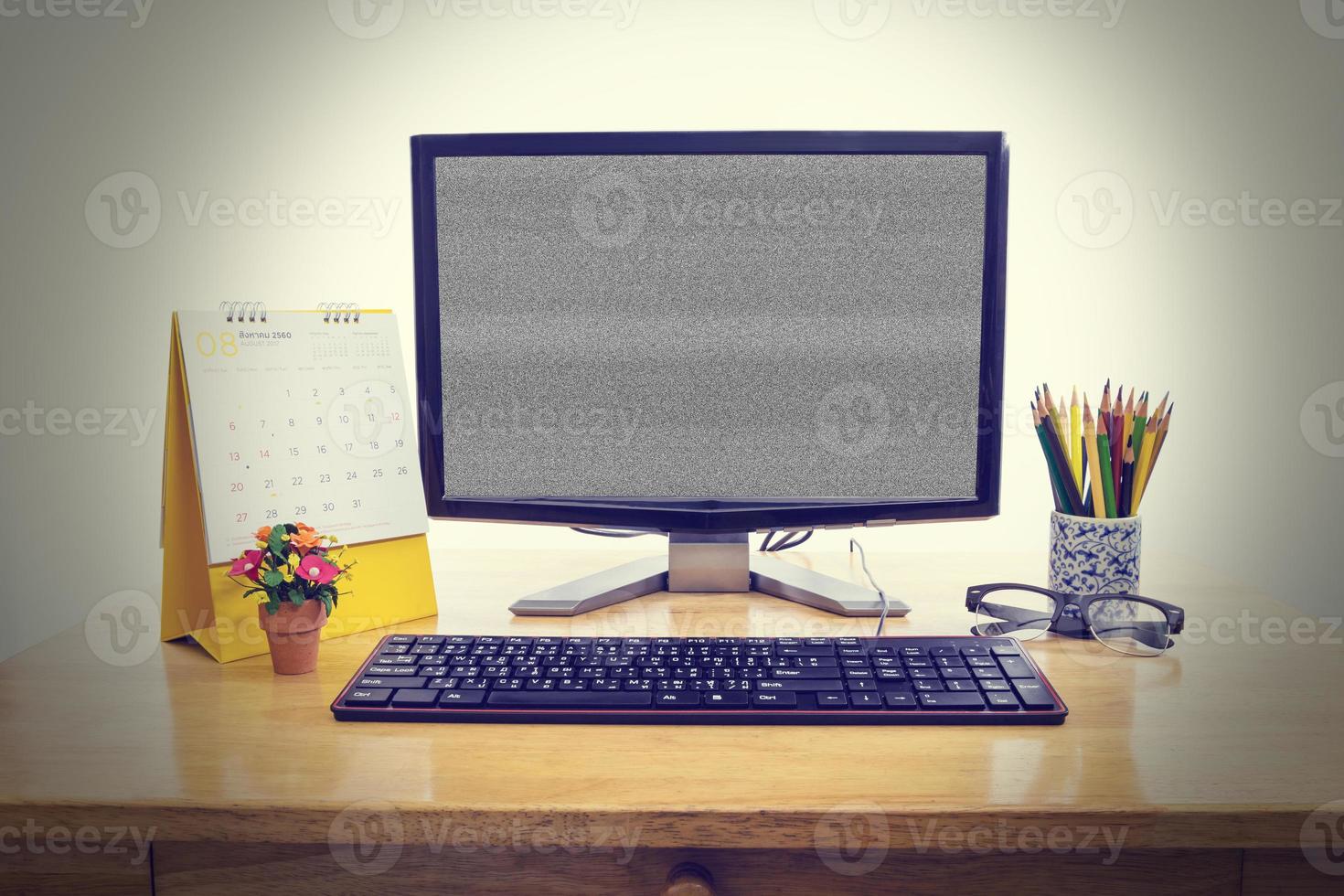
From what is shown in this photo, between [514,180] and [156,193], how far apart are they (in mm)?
820

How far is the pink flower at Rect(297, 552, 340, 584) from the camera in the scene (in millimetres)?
791

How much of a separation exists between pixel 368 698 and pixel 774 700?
32 centimetres

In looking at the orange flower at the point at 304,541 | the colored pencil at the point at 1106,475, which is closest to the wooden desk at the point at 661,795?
the orange flower at the point at 304,541

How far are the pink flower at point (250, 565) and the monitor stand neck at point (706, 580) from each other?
0.29 metres

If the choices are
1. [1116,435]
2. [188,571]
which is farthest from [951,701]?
[188,571]

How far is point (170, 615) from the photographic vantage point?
87cm

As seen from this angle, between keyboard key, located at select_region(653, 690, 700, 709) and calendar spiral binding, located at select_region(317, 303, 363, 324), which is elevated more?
calendar spiral binding, located at select_region(317, 303, 363, 324)

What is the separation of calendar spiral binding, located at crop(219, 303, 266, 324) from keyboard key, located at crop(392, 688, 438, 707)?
42 centimetres

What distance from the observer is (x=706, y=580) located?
1.06m

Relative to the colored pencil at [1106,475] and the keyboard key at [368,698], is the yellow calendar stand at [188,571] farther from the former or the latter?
the colored pencil at [1106,475]

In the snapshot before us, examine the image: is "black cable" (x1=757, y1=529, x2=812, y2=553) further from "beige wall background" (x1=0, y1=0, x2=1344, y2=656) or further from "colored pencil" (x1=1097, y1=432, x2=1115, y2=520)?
"colored pencil" (x1=1097, y1=432, x2=1115, y2=520)

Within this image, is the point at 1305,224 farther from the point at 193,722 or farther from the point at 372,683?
the point at 193,722

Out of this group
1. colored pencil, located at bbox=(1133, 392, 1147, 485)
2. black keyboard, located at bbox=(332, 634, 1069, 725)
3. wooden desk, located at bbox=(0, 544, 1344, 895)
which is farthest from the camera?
colored pencil, located at bbox=(1133, 392, 1147, 485)

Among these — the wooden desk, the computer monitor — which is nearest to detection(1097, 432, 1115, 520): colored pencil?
the computer monitor
